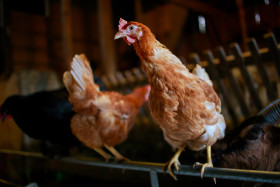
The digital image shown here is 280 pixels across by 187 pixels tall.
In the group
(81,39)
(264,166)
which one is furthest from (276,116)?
(81,39)

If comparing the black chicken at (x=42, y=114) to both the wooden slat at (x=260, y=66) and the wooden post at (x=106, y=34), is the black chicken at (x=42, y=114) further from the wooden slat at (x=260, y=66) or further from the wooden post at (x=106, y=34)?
the wooden post at (x=106, y=34)

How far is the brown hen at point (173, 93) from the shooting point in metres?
0.97

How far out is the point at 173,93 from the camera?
97 centimetres

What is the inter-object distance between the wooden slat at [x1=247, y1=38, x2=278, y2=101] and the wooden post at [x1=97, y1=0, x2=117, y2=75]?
286 centimetres

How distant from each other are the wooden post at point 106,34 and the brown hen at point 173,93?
10.4ft

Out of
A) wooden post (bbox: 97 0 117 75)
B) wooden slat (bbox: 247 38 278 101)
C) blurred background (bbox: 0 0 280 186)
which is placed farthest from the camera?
wooden post (bbox: 97 0 117 75)

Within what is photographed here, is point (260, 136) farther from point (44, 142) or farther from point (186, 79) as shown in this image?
point (44, 142)

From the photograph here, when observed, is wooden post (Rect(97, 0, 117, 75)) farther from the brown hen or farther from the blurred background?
the brown hen

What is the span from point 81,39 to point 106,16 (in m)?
3.20

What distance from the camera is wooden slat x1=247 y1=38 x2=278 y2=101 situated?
1.72 meters

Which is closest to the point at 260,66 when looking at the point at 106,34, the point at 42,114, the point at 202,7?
the point at 42,114

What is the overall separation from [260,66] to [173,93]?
123 cm

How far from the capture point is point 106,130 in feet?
4.85

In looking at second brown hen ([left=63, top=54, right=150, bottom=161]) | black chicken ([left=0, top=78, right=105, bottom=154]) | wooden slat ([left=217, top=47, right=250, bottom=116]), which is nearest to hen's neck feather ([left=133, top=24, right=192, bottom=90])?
second brown hen ([left=63, top=54, right=150, bottom=161])
